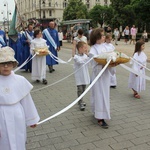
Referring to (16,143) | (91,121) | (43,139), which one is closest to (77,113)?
(91,121)

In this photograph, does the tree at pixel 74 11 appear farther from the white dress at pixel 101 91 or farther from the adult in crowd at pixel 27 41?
the white dress at pixel 101 91

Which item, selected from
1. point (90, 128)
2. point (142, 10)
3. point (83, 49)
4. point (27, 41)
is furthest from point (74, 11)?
point (90, 128)

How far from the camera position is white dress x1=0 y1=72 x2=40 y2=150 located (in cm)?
295

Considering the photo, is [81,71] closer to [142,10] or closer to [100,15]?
[142,10]

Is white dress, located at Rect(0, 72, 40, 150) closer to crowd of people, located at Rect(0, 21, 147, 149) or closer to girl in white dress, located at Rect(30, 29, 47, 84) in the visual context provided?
crowd of people, located at Rect(0, 21, 147, 149)

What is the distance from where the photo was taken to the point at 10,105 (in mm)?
2984

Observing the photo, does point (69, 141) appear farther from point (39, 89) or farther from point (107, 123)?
point (39, 89)

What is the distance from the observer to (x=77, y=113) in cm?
580

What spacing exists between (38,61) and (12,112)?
6.16 meters

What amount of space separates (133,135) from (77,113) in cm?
158

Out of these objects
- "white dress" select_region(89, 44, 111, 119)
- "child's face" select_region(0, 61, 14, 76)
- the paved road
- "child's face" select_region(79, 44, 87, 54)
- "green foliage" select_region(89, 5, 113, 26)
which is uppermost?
→ "green foliage" select_region(89, 5, 113, 26)

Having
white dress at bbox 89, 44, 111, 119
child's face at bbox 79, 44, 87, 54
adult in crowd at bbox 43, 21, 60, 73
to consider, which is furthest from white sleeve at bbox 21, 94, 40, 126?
adult in crowd at bbox 43, 21, 60, 73

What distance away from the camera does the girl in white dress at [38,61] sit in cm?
891

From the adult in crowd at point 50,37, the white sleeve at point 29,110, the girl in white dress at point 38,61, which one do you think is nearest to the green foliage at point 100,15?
the adult in crowd at point 50,37
